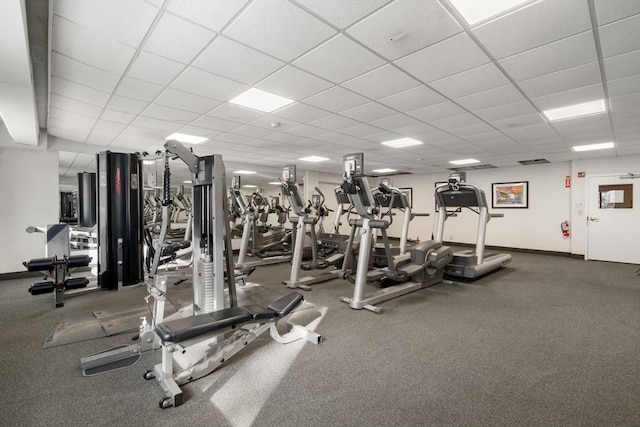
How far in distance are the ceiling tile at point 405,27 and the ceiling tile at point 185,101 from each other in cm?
212

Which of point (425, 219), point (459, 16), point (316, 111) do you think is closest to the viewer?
point (459, 16)

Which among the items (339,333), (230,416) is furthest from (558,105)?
(230,416)

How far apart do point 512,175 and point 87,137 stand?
10451 mm

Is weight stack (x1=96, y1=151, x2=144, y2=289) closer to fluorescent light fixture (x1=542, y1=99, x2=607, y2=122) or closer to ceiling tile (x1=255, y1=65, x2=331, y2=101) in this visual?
ceiling tile (x1=255, y1=65, x2=331, y2=101)

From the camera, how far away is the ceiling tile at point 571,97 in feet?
10.4

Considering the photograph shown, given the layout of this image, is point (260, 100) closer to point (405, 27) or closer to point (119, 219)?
point (405, 27)

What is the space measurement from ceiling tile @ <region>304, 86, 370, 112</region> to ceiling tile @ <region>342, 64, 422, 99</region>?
0.39 feet

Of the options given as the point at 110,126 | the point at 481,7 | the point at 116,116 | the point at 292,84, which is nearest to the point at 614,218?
the point at 481,7

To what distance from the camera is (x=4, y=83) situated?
2734 mm

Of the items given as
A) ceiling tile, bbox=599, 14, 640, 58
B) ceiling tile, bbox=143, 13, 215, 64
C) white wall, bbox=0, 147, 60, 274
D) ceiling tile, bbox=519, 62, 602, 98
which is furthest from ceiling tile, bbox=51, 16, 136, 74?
white wall, bbox=0, 147, 60, 274

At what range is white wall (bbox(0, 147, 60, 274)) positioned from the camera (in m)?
5.18

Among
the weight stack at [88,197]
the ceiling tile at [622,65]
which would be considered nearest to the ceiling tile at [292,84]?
the ceiling tile at [622,65]

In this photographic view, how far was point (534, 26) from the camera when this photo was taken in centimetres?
209

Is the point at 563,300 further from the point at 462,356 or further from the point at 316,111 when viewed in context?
the point at 316,111
